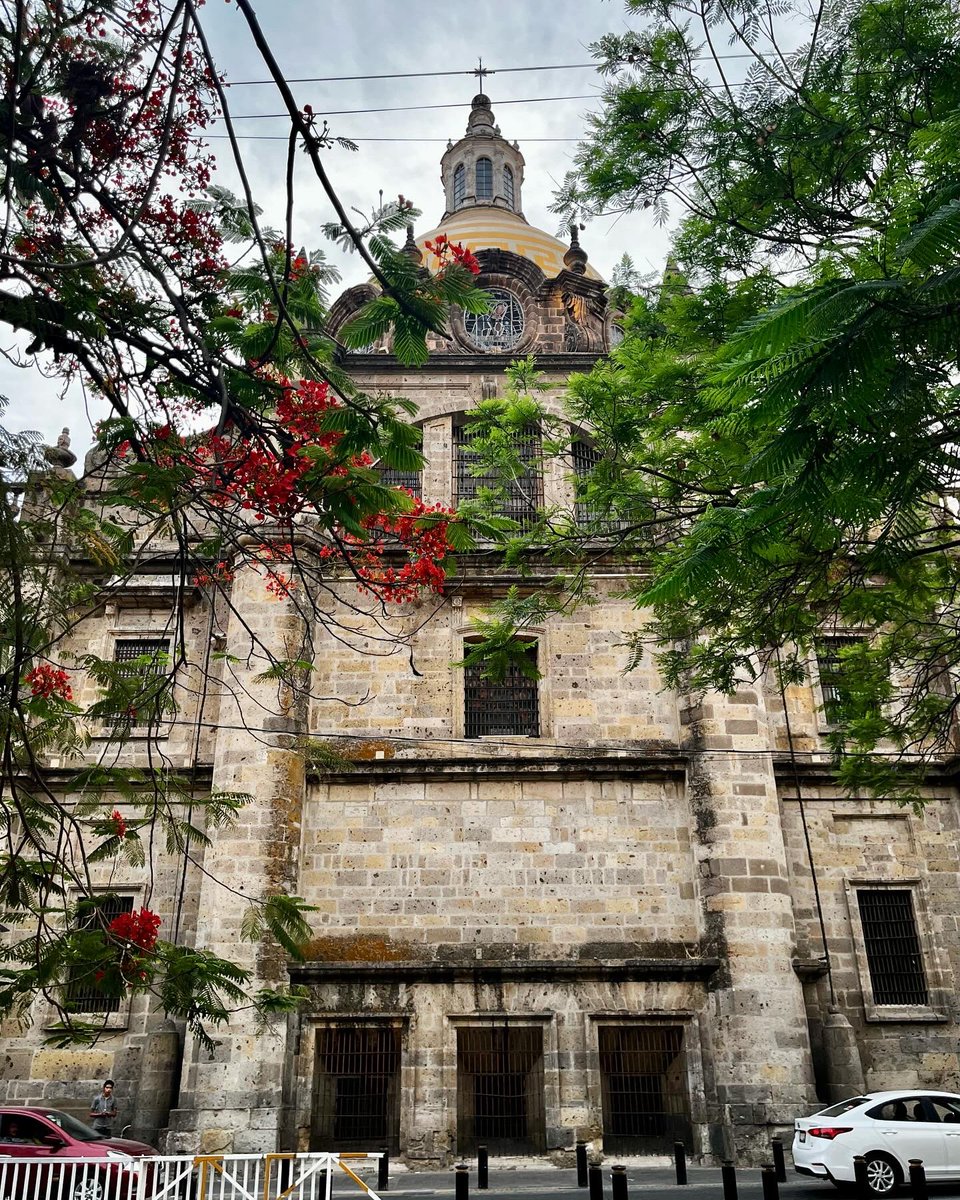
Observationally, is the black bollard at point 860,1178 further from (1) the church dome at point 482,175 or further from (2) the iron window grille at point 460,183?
(2) the iron window grille at point 460,183

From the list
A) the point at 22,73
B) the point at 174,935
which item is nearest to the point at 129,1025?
the point at 174,935

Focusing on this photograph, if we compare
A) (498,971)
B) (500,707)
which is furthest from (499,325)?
(498,971)

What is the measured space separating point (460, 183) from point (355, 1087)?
29047 mm

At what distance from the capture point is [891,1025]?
49.6 feet

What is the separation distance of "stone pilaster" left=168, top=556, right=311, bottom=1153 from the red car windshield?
133 centimetres

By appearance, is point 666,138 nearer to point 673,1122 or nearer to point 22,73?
point 22,73

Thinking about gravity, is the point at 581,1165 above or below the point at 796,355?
below

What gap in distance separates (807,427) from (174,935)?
45.0 ft

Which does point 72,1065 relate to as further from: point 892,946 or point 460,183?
point 460,183

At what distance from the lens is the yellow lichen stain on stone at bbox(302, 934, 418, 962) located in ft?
48.6

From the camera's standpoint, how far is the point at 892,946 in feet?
51.8

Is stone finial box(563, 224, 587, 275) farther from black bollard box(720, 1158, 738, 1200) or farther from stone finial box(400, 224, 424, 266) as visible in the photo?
black bollard box(720, 1158, 738, 1200)

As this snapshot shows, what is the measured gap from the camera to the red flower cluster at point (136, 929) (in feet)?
20.0

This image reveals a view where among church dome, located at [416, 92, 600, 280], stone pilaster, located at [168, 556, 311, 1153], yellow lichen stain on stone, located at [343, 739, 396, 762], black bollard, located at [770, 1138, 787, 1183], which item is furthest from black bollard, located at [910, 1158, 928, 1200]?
church dome, located at [416, 92, 600, 280]
